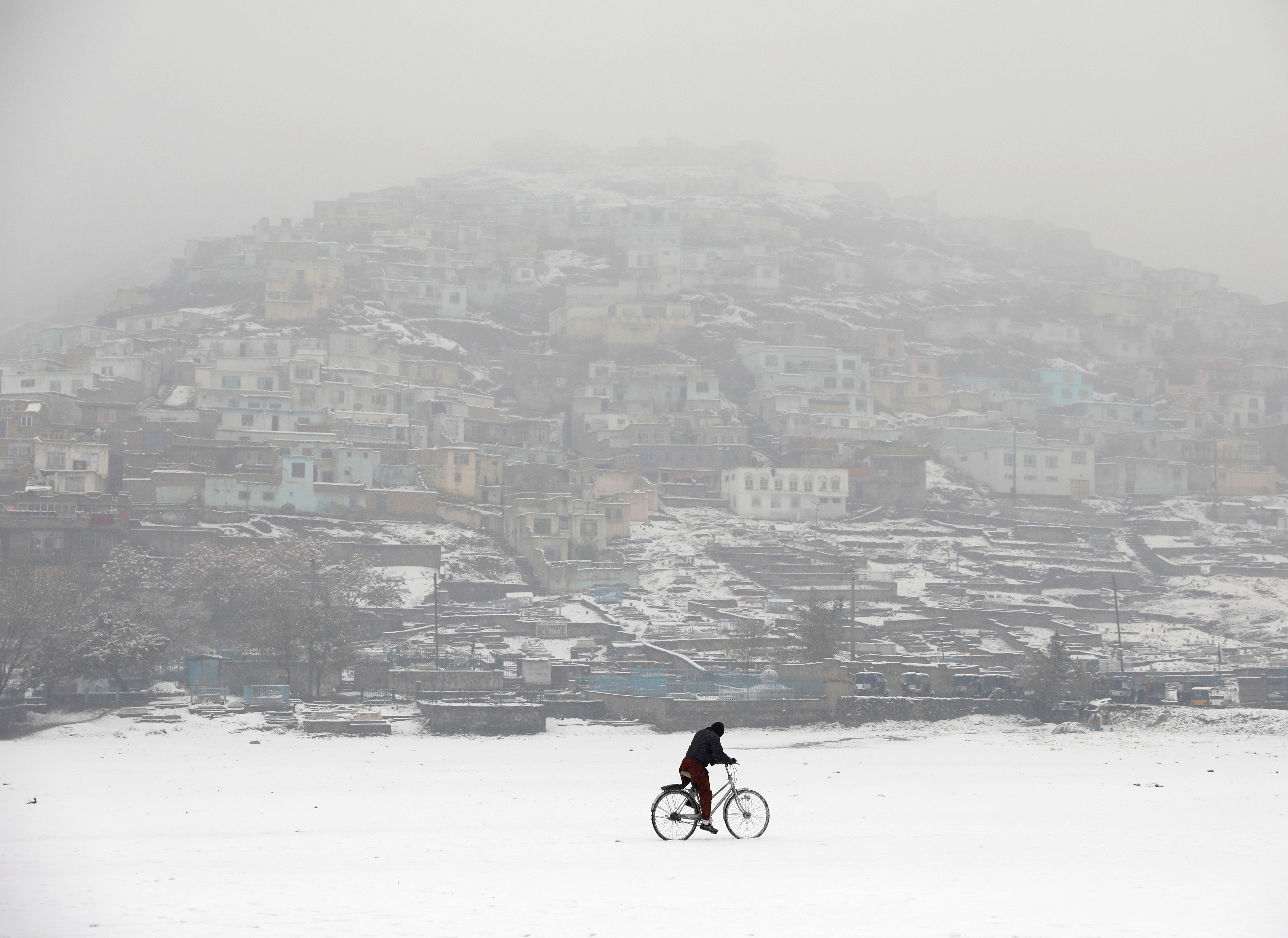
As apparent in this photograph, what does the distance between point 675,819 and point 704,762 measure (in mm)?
956

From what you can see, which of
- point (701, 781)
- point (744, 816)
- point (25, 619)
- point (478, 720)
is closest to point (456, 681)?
point (478, 720)

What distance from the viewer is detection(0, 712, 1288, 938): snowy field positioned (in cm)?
1114

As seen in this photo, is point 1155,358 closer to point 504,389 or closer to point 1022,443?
point 1022,443

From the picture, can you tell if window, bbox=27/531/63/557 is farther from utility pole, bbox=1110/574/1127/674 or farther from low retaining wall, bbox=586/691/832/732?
utility pole, bbox=1110/574/1127/674

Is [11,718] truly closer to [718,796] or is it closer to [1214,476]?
[718,796]

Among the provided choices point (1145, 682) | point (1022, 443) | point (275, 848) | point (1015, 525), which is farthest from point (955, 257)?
point (275, 848)

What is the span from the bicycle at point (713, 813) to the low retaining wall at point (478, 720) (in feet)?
72.4

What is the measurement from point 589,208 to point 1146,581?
2969 inches

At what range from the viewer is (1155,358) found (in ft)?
364

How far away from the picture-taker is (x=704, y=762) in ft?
46.2

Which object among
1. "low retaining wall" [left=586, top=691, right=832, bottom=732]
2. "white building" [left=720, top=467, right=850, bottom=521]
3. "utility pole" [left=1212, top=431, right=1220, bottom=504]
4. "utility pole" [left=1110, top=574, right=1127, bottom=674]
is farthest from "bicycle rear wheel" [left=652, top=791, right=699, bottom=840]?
"utility pole" [left=1212, top=431, right=1220, bottom=504]

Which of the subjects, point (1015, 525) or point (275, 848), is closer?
point (275, 848)

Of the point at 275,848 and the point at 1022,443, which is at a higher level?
the point at 1022,443

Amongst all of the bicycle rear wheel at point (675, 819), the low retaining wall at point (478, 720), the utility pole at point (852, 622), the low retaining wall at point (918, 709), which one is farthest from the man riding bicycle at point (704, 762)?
the utility pole at point (852, 622)
